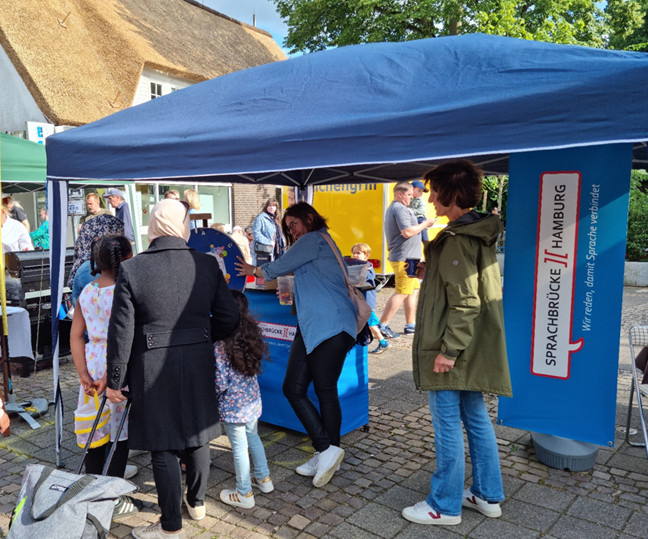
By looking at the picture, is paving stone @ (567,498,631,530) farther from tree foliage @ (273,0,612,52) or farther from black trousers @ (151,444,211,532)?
tree foliage @ (273,0,612,52)

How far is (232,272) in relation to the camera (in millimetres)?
4047

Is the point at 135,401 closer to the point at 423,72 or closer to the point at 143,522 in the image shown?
the point at 143,522

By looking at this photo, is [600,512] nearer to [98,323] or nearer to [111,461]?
[111,461]

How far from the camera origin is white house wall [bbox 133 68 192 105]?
62.0 feet

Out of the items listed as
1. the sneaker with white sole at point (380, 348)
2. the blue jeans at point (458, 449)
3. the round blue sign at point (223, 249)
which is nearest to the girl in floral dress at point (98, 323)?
the round blue sign at point (223, 249)

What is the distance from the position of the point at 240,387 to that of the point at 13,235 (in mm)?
6078

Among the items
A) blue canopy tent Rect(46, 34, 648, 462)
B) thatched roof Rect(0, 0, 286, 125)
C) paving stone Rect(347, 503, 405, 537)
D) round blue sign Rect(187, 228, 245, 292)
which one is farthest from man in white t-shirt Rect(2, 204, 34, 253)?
thatched roof Rect(0, 0, 286, 125)

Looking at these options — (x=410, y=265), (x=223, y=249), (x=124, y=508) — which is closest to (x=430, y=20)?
(x=410, y=265)

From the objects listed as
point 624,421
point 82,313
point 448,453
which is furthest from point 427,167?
point 82,313

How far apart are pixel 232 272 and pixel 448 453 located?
6.56 ft

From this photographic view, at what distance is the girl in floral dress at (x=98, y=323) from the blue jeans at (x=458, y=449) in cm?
166

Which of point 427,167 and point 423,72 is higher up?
point 423,72

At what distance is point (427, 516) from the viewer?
9.55ft

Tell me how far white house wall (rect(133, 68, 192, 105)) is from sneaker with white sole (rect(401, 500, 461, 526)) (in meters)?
17.9
